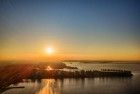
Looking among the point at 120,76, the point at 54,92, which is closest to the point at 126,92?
the point at 54,92

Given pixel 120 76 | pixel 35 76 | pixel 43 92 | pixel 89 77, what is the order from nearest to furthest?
1. pixel 43 92
2. pixel 35 76
3. pixel 89 77
4. pixel 120 76

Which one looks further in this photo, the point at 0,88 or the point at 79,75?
the point at 79,75

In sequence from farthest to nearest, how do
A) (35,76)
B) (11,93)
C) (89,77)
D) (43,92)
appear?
(89,77), (35,76), (43,92), (11,93)

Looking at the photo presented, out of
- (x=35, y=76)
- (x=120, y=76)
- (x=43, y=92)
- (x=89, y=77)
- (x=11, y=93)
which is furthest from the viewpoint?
(x=120, y=76)

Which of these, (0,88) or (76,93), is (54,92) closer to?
(76,93)

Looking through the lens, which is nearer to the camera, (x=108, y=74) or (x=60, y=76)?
(x=60, y=76)

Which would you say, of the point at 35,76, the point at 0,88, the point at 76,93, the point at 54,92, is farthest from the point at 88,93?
the point at 35,76

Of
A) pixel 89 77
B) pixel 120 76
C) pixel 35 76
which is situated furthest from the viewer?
pixel 120 76

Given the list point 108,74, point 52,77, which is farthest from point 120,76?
point 52,77

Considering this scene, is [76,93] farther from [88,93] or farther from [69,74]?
[69,74]
